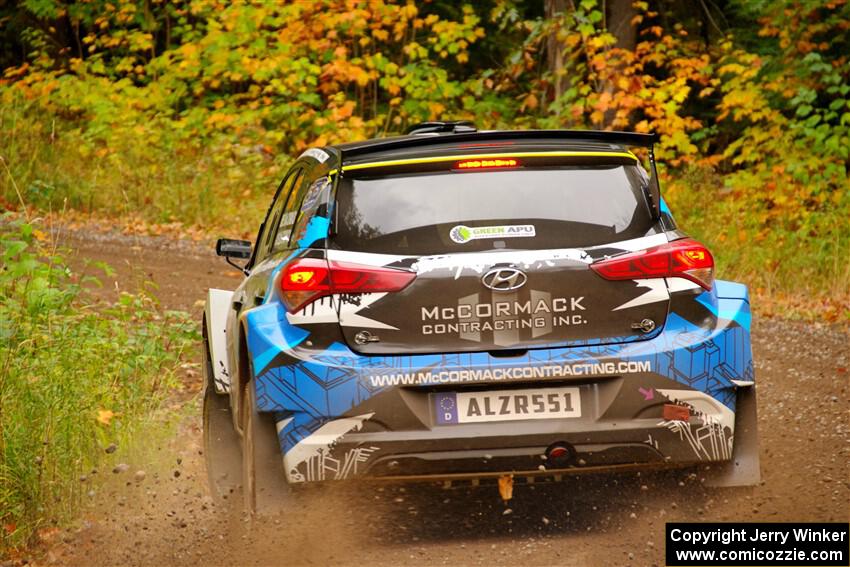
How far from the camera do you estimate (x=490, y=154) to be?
5262 mm

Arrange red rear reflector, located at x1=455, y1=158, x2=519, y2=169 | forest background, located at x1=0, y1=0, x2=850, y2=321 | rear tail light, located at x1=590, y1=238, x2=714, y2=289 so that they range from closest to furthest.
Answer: rear tail light, located at x1=590, y1=238, x2=714, y2=289, red rear reflector, located at x1=455, y1=158, x2=519, y2=169, forest background, located at x1=0, y1=0, x2=850, y2=321

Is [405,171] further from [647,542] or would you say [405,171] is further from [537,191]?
[647,542]

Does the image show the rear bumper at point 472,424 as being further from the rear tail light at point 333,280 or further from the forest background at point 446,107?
the forest background at point 446,107

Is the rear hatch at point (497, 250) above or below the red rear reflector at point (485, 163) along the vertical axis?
below

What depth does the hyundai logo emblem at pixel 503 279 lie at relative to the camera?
492 cm

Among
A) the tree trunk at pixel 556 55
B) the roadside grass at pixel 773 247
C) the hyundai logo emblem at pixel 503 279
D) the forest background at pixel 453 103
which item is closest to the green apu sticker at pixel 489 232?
the hyundai logo emblem at pixel 503 279

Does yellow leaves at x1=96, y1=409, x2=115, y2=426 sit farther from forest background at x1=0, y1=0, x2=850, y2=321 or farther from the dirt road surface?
forest background at x1=0, y1=0, x2=850, y2=321

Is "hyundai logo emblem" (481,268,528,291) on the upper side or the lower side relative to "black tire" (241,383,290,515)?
upper

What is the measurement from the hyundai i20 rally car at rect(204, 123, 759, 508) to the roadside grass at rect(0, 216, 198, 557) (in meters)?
1.09

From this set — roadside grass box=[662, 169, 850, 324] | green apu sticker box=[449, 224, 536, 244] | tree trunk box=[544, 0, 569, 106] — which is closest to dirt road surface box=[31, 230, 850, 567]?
green apu sticker box=[449, 224, 536, 244]

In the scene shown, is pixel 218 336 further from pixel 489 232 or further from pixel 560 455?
pixel 560 455

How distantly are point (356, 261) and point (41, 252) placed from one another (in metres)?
3.53

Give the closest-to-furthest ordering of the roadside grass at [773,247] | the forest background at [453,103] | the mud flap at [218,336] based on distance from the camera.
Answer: the mud flap at [218,336], the roadside grass at [773,247], the forest background at [453,103]

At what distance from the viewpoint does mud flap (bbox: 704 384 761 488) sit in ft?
17.2
